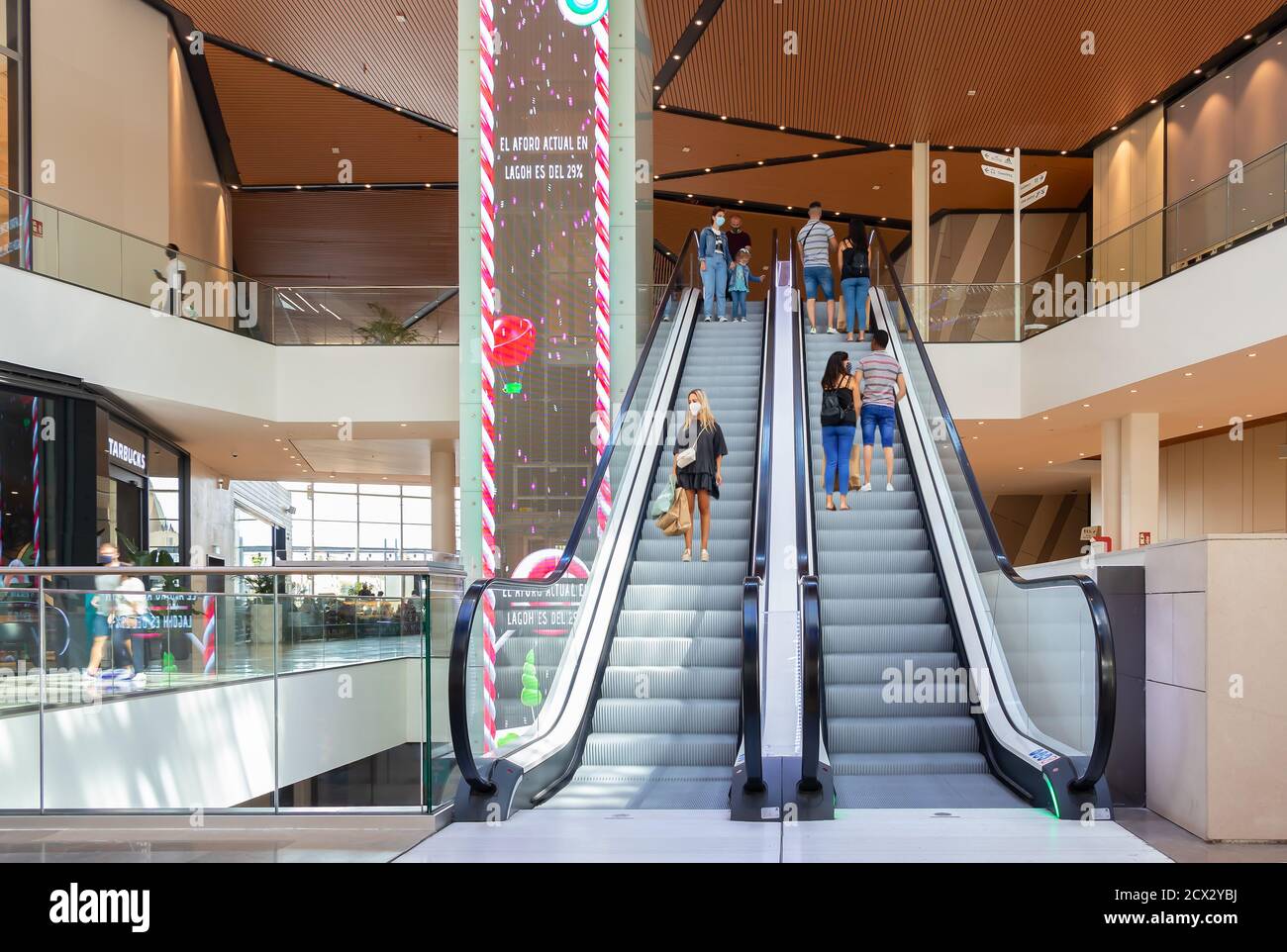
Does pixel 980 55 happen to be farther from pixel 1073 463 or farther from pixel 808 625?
pixel 808 625

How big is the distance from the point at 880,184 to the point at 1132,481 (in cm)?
959

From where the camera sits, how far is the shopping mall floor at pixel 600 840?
4.28 metres

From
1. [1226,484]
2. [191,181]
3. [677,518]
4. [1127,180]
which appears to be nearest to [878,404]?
[677,518]

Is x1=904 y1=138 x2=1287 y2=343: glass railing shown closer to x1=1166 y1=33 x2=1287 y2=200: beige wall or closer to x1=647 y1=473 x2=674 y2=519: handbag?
x1=1166 y1=33 x2=1287 y2=200: beige wall

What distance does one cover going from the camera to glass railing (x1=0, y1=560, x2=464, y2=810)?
5105mm

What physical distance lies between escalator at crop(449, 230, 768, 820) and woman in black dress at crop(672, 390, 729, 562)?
1.14 ft

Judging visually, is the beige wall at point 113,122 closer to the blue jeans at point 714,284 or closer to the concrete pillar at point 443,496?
the concrete pillar at point 443,496

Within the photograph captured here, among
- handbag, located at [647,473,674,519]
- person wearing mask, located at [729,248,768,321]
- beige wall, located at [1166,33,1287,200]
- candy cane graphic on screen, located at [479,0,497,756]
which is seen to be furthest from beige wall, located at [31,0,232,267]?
beige wall, located at [1166,33,1287,200]

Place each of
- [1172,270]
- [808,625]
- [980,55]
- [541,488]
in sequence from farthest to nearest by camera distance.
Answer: [980,55] < [1172,270] < [541,488] < [808,625]

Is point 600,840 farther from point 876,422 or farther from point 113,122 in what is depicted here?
point 113,122

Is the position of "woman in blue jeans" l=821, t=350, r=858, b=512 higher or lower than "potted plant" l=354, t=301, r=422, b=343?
lower

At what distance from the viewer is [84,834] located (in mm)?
4844

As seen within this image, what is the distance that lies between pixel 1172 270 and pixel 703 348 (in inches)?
220

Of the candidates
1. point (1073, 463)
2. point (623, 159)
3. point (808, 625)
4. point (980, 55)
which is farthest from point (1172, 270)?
point (1073, 463)
